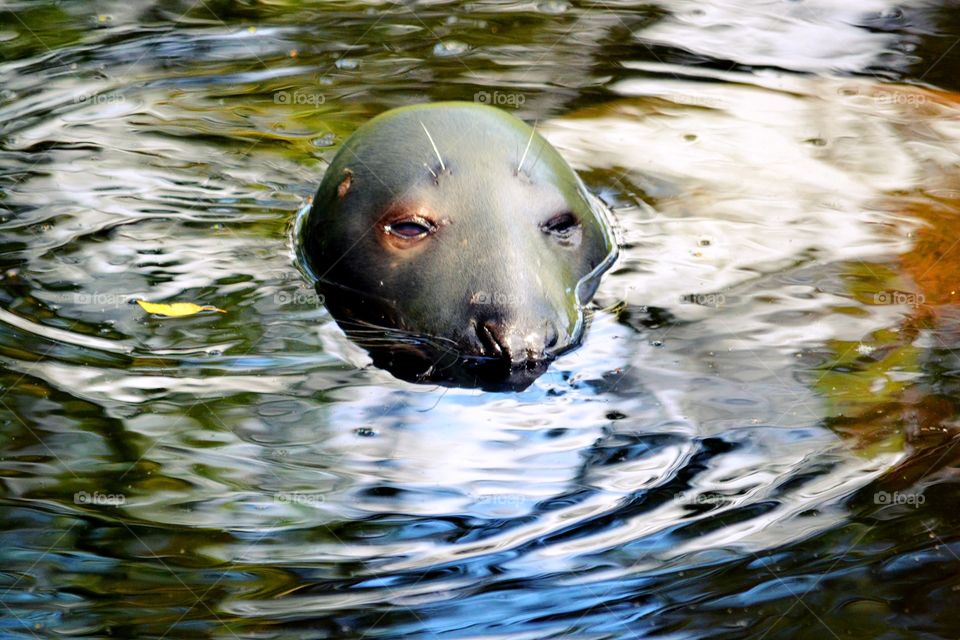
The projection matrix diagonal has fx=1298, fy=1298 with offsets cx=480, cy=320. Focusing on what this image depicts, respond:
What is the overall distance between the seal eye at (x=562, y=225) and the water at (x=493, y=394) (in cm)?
30

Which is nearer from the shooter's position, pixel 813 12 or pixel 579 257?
pixel 579 257

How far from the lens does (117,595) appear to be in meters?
3.37

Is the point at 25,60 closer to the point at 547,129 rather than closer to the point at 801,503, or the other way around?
the point at 547,129

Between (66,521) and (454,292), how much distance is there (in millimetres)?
1581

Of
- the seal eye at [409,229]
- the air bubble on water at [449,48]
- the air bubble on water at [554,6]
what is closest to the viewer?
the seal eye at [409,229]

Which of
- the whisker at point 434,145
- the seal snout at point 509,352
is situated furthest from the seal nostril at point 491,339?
the whisker at point 434,145

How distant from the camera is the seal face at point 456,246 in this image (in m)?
4.53

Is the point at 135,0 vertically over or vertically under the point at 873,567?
over

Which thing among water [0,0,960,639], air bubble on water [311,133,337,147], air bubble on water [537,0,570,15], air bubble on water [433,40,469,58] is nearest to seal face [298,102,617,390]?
water [0,0,960,639]

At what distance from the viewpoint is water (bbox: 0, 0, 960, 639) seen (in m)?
3.41

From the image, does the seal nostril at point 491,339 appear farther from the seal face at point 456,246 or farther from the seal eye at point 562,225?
the seal eye at point 562,225

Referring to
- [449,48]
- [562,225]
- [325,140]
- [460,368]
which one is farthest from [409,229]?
[449,48]

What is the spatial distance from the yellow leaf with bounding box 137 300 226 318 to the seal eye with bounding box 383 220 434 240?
0.73 metres

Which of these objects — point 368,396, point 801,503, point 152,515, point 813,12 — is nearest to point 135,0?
point 813,12
